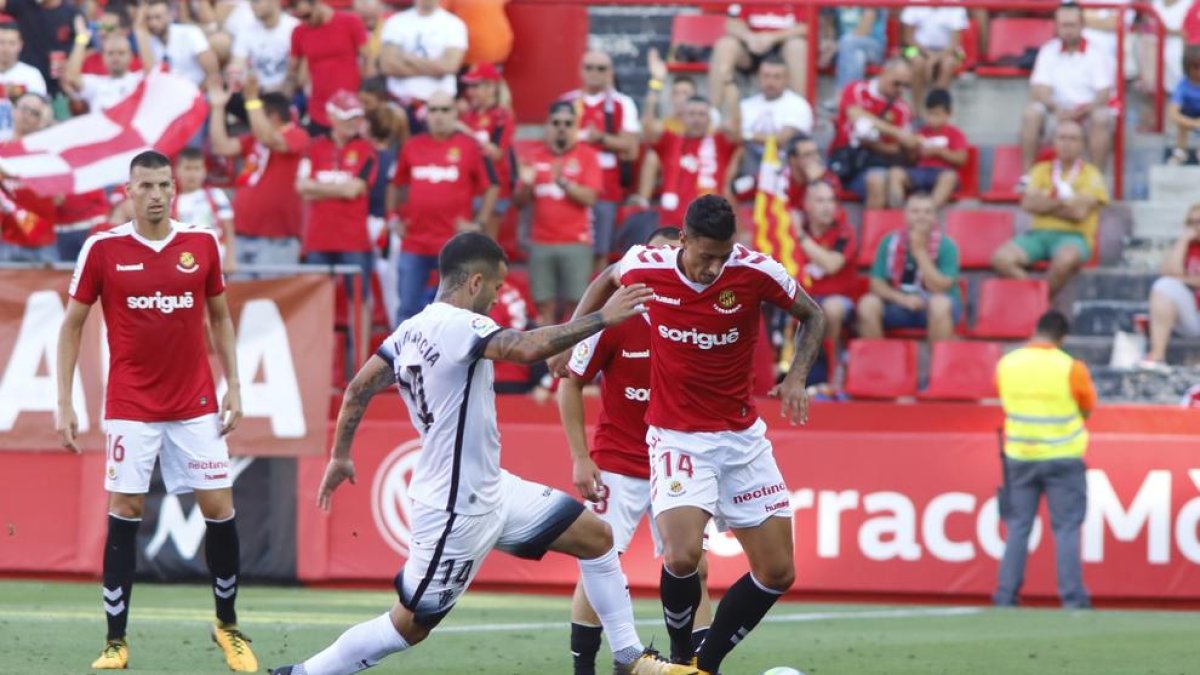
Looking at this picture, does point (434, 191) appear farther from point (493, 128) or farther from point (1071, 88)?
point (1071, 88)

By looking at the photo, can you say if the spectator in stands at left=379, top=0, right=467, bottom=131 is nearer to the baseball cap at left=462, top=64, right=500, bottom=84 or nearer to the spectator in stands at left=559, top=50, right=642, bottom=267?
the baseball cap at left=462, top=64, right=500, bottom=84

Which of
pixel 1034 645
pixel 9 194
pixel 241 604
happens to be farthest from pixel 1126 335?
pixel 9 194

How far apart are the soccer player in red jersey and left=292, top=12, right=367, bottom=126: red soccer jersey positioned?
8.39m

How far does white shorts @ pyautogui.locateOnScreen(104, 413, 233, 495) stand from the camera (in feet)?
32.1

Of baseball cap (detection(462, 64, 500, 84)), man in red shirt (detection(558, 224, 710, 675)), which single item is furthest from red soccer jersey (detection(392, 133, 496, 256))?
man in red shirt (detection(558, 224, 710, 675))

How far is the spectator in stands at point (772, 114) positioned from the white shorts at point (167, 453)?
902 cm

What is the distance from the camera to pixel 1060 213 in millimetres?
17641

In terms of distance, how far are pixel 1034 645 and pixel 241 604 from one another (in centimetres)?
543

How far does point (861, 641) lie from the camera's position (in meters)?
11.7

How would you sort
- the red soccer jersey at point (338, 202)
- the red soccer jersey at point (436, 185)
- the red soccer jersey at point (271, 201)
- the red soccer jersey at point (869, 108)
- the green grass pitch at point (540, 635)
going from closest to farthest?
the green grass pitch at point (540, 635) < the red soccer jersey at point (436, 185) < the red soccer jersey at point (338, 202) < the red soccer jersey at point (271, 201) < the red soccer jersey at point (869, 108)

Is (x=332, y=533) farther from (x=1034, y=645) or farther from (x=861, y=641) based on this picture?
(x=1034, y=645)

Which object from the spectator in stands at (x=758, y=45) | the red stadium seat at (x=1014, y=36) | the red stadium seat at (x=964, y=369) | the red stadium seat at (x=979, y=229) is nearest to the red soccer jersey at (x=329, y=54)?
the spectator in stands at (x=758, y=45)

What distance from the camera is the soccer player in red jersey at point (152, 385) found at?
973cm

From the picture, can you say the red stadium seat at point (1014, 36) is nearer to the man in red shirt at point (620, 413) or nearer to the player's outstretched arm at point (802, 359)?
the man in red shirt at point (620, 413)
